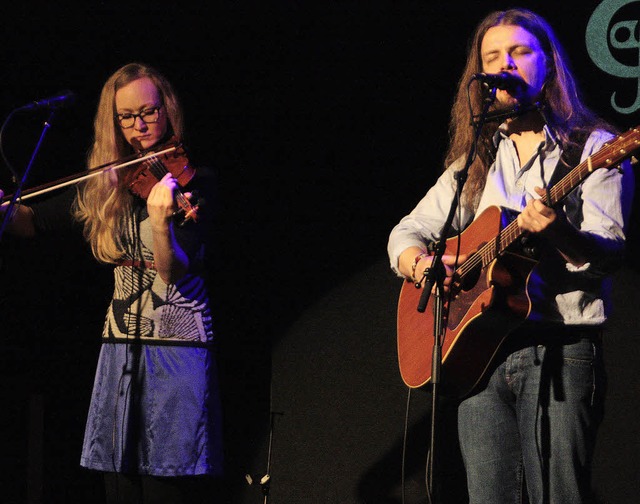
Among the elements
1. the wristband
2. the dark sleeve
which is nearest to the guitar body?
the wristband

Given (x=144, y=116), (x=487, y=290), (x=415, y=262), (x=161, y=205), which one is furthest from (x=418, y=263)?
(x=144, y=116)

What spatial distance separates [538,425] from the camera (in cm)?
208

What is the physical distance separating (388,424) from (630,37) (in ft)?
5.91

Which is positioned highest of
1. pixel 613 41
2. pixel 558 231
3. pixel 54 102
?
pixel 613 41

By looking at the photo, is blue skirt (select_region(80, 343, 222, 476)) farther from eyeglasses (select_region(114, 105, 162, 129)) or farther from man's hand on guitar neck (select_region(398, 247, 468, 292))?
eyeglasses (select_region(114, 105, 162, 129))

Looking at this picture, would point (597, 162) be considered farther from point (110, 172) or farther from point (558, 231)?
point (110, 172)

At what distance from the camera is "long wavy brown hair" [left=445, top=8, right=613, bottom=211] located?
2.37 m

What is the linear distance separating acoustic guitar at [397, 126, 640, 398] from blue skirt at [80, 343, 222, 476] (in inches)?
27.3

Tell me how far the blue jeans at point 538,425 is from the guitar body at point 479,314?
6cm

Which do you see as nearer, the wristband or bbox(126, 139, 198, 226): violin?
the wristband

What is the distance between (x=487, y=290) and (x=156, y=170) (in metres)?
1.22

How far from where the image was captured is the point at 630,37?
9.80 ft

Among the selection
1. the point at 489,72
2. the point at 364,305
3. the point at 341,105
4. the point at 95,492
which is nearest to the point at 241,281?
the point at 364,305

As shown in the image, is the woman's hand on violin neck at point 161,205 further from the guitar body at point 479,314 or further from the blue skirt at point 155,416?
the guitar body at point 479,314
